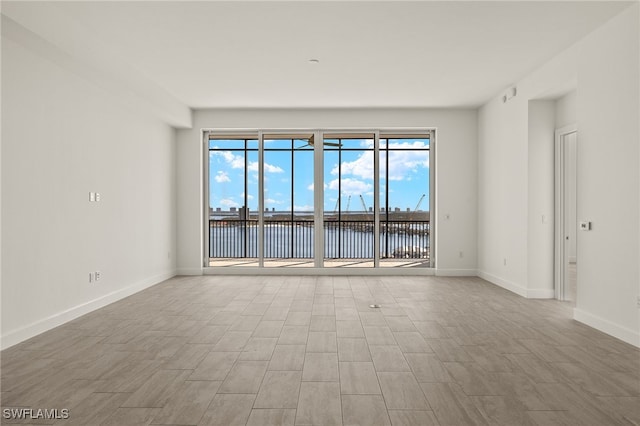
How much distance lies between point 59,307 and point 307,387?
3.03 m

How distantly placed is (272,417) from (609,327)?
11.0 ft

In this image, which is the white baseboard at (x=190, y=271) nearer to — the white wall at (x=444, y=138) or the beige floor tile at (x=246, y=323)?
the white wall at (x=444, y=138)

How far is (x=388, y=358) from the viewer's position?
124 inches

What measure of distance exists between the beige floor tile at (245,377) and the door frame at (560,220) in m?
4.28

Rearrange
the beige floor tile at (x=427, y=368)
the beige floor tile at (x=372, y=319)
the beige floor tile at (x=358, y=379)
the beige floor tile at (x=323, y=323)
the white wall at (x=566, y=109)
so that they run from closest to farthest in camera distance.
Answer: the beige floor tile at (x=358, y=379)
the beige floor tile at (x=427, y=368)
the beige floor tile at (x=323, y=323)
the beige floor tile at (x=372, y=319)
the white wall at (x=566, y=109)

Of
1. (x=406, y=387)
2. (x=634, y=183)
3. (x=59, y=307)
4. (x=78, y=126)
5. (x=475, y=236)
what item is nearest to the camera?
(x=406, y=387)

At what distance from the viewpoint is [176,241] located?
7.32 meters

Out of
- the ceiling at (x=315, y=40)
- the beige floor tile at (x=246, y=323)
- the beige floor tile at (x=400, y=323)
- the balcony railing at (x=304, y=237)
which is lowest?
the beige floor tile at (x=400, y=323)

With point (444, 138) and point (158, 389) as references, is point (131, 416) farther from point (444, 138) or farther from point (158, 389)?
point (444, 138)

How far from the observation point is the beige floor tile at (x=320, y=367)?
276 centimetres

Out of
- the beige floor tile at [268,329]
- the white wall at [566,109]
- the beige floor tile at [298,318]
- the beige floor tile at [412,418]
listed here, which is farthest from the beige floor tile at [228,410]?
Answer: the white wall at [566,109]

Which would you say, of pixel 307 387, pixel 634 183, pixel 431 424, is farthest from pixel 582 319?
pixel 307 387

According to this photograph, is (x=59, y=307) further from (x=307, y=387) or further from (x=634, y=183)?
(x=634, y=183)

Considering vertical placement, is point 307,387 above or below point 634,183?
below
